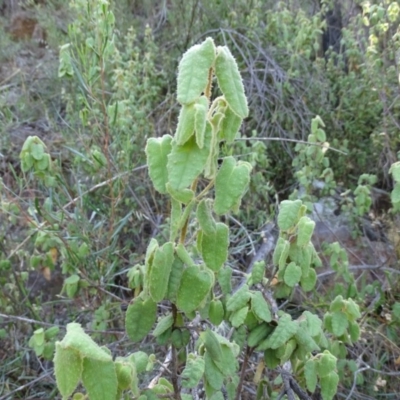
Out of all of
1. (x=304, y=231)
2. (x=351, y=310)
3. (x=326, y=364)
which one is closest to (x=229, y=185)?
(x=304, y=231)

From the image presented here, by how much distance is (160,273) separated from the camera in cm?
76

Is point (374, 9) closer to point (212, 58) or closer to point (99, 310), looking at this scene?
point (99, 310)

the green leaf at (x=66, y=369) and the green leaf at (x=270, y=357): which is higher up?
the green leaf at (x=66, y=369)

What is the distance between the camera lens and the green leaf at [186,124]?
0.66 meters

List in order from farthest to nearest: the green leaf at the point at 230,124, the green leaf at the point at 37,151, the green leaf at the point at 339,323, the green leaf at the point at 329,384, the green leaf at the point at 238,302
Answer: the green leaf at the point at 37,151 < the green leaf at the point at 339,323 < the green leaf at the point at 329,384 < the green leaf at the point at 238,302 < the green leaf at the point at 230,124

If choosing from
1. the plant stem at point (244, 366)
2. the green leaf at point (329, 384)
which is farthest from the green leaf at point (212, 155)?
the green leaf at point (329, 384)

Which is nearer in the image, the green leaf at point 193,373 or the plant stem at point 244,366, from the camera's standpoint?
the green leaf at point 193,373

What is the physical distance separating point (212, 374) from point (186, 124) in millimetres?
451

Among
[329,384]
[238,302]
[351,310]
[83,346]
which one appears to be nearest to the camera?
[83,346]

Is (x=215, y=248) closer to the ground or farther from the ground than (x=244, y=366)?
farther from the ground

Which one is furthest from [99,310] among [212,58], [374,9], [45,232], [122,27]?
[122,27]

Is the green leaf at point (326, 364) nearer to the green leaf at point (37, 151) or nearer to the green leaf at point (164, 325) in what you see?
the green leaf at point (164, 325)

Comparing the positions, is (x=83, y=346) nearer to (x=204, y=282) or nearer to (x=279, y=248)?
(x=204, y=282)

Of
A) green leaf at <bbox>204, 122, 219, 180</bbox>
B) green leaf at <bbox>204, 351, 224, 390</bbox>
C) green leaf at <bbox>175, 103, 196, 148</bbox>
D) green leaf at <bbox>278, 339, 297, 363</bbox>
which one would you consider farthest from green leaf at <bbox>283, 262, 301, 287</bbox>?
green leaf at <bbox>175, 103, 196, 148</bbox>
